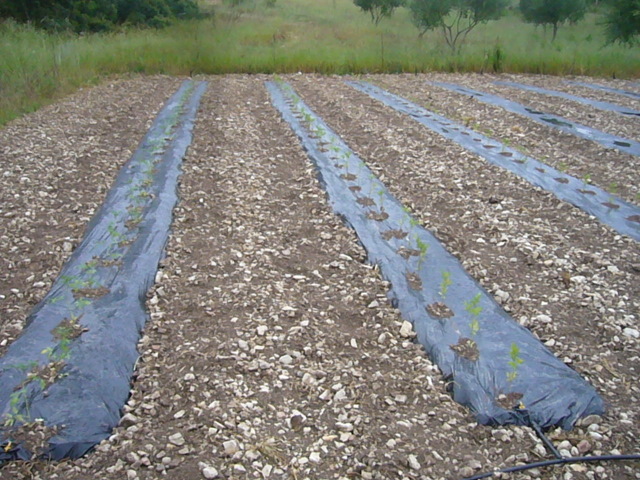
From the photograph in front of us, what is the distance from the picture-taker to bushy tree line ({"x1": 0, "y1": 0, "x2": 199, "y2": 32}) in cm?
1417

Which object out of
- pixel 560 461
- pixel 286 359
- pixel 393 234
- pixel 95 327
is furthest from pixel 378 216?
pixel 560 461

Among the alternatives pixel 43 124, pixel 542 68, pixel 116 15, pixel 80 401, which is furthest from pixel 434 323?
pixel 116 15

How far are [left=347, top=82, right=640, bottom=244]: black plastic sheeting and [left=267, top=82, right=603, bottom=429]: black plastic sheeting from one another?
1425mm

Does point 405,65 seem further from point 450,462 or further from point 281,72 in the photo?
point 450,462

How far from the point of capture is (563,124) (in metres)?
7.00

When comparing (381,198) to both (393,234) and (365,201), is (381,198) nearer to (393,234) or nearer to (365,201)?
(365,201)

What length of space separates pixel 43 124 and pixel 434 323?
5691 mm

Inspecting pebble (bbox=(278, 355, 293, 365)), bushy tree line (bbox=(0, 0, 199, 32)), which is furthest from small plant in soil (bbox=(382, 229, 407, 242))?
bushy tree line (bbox=(0, 0, 199, 32))

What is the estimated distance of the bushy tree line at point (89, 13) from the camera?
14.2 metres

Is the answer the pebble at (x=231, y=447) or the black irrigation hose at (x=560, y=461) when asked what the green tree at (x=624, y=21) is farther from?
the pebble at (x=231, y=447)

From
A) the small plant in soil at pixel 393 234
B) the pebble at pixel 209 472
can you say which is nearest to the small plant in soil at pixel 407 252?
the small plant in soil at pixel 393 234

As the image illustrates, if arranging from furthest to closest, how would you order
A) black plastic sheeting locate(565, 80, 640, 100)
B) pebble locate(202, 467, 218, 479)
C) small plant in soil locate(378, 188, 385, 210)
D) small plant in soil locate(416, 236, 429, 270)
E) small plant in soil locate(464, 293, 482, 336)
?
black plastic sheeting locate(565, 80, 640, 100) → small plant in soil locate(378, 188, 385, 210) → small plant in soil locate(416, 236, 429, 270) → small plant in soil locate(464, 293, 482, 336) → pebble locate(202, 467, 218, 479)

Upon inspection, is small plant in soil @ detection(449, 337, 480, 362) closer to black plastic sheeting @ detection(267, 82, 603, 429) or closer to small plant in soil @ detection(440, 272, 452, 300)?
black plastic sheeting @ detection(267, 82, 603, 429)

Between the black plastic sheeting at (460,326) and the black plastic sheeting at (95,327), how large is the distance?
1469mm
